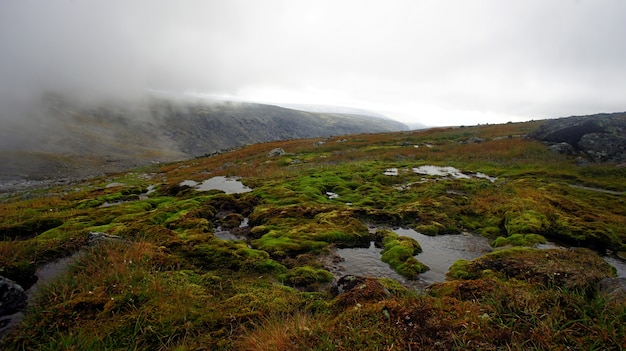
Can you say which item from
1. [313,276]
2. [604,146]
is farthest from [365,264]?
[604,146]

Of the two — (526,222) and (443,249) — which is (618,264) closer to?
(526,222)

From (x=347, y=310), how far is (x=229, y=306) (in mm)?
2726

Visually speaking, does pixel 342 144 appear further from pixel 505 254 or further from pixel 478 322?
pixel 478 322

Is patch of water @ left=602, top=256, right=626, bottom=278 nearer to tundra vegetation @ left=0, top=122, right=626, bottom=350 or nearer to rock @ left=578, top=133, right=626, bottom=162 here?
tundra vegetation @ left=0, top=122, right=626, bottom=350

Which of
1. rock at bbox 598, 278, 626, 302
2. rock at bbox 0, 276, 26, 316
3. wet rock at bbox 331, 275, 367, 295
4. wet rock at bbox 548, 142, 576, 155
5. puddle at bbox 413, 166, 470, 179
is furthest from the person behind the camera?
wet rock at bbox 548, 142, 576, 155

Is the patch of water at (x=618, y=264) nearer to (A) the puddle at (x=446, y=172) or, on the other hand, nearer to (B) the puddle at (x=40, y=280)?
(A) the puddle at (x=446, y=172)

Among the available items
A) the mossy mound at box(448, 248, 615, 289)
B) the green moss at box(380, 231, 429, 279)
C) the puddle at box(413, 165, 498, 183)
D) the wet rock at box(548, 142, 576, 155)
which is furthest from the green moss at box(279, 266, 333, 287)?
the wet rock at box(548, 142, 576, 155)

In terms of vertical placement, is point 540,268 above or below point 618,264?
above

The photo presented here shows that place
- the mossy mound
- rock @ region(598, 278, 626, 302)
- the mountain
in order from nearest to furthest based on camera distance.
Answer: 1. rock @ region(598, 278, 626, 302)
2. the mossy mound
3. the mountain

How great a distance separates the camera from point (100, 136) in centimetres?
11875

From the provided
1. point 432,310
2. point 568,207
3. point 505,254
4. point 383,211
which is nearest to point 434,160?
point 568,207

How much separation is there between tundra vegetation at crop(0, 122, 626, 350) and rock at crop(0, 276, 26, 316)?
32cm

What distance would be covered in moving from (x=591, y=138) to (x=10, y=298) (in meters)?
44.3

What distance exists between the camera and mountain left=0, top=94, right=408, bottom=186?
256ft
